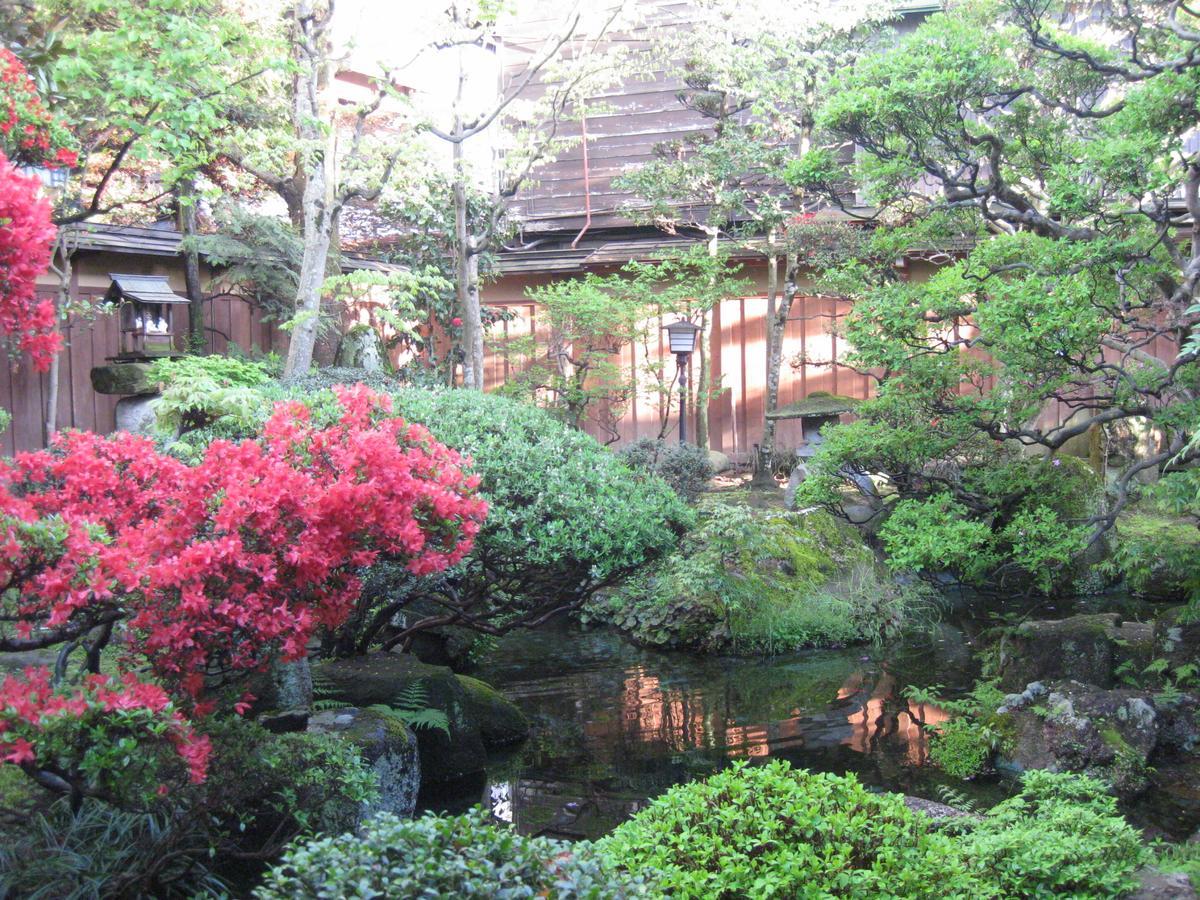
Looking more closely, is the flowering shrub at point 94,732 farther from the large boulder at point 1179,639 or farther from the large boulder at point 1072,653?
the large boulder at point 1179,639

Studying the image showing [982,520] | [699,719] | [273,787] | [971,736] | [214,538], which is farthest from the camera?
[982,520]

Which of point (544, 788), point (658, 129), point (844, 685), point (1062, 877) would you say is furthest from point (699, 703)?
point (658, 129)

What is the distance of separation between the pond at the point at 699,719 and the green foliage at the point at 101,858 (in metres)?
2.31

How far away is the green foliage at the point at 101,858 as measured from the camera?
12.0 feet

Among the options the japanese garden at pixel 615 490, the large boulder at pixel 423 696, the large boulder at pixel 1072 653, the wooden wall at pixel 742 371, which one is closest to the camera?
the japanese garden at pixel 615 490

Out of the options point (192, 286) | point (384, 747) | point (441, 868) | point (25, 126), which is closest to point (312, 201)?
point (192, 286)

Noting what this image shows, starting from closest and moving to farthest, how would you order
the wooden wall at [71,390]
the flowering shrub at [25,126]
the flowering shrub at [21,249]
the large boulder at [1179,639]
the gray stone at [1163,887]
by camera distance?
the flowering shrub at [21,249] → the gray stone at [1163,887] → the flowering shrub at [25,126] → the large boulder at [1179,639] → the wooden wall at [71,390]

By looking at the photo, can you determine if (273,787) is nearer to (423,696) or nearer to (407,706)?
(407,706)

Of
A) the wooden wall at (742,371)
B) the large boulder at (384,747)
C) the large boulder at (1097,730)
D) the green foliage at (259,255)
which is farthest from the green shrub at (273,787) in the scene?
the wooden wall at (742,371)

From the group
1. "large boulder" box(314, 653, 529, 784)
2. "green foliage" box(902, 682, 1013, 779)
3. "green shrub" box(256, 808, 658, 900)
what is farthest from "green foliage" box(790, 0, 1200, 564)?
"green shrub" box(256, 808, 658, 900)

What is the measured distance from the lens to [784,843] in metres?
3.84

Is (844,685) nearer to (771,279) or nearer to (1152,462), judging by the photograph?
(1152,462)

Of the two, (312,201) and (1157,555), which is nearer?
(1157,555)

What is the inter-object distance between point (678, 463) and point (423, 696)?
724 cm
